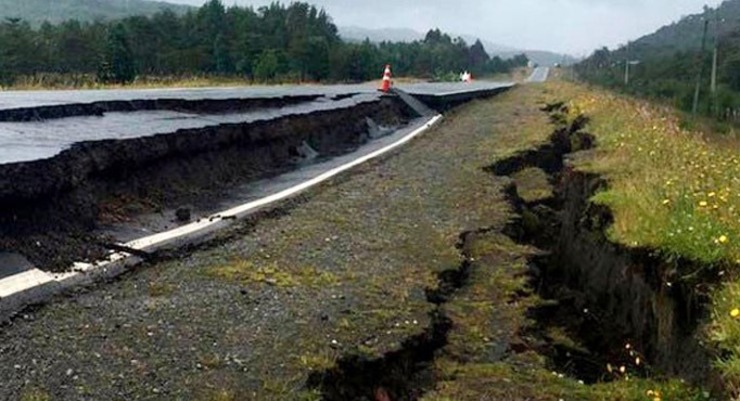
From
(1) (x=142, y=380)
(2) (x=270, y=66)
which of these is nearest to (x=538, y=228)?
(1) (x=142, y=380)

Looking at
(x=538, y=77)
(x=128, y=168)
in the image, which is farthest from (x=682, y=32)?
(x=128, y=168)

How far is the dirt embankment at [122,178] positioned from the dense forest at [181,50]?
20.9 metres

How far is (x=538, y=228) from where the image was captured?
8.15 m

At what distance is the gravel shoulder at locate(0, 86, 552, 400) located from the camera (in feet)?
11.2

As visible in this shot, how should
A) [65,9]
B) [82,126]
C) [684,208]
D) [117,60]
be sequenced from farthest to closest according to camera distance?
1. [65,9]
2. [117,60]
3. [82,126]
4. [684,208]

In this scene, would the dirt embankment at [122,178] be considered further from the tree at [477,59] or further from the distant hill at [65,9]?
the distant hill at [65,9]

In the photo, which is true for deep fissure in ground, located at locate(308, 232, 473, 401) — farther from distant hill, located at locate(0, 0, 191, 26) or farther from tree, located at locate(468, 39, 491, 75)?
distant hill, located at locate(0, 0, 191, 26)

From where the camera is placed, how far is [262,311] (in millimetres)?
4391

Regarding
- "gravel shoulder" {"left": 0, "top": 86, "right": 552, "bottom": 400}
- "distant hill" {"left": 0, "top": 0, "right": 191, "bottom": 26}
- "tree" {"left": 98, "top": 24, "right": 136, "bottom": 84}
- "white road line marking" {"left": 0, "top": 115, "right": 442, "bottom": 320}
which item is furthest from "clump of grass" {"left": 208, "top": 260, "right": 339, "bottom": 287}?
"distant hill" {"left": 0, "top": 0, "right": 191, "bottom": 26}

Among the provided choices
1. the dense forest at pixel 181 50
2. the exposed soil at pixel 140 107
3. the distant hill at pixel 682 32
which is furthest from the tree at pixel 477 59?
the exposed soil at pixel 140 107

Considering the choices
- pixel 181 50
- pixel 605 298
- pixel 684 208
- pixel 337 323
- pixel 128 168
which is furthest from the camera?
pixel 181 50

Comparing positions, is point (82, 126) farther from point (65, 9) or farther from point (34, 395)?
point (65, 9)

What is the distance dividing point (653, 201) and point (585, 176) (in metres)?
2.91

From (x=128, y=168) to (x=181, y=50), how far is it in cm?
3902
